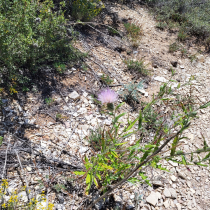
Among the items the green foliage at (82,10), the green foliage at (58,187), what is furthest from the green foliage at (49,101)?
the green foliage at (82,10)

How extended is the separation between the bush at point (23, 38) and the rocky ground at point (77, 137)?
31cm

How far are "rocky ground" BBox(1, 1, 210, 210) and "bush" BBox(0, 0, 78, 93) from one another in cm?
31

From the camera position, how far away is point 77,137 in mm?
2463

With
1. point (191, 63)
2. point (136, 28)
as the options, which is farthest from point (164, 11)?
point (191, 63)

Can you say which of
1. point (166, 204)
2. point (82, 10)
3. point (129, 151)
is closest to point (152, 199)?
point (166, 204)

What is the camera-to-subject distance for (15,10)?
238cm

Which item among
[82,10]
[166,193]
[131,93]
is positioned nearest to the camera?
[166,193]

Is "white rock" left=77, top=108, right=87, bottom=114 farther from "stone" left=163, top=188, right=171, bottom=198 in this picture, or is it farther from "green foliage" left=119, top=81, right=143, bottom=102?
"stone" left=163, top=188, right=171, bottom=198

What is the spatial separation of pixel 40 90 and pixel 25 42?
2.29ft

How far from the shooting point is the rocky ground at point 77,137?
2000mm

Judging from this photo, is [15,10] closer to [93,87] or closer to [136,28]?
[93,87]

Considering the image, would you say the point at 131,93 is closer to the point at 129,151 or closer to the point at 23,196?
the point at 129,151

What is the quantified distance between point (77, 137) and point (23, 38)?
142cm

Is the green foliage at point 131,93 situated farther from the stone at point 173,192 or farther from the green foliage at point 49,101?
the stone at point 173,192
